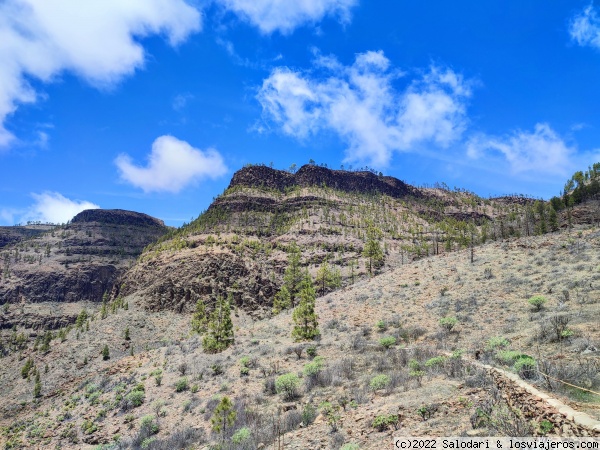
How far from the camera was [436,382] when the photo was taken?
1180cm

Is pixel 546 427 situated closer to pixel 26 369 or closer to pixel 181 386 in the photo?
pixel 181 386

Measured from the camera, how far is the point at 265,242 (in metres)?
141

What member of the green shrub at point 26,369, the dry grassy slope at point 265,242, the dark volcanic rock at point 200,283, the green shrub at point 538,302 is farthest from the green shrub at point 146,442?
the dark volcanic rock at point 200,283

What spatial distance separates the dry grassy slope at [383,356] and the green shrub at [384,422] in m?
0.20

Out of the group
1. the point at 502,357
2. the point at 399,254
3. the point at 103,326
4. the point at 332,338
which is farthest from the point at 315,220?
the point at 502,357

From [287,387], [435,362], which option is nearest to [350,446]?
[435,362]

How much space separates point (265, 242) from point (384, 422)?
133 m

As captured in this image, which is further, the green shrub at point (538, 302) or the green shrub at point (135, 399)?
the green shrub at point (135, 399)

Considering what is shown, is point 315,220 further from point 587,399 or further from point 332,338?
point 587,399

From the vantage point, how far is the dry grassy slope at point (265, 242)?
108 metres

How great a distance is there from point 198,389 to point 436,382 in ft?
53.7

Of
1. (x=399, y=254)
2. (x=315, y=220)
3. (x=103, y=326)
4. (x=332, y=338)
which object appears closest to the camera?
(x=332, y=338)

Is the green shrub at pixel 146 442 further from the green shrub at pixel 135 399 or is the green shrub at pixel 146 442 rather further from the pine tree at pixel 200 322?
the pine tree at pixel 200 322

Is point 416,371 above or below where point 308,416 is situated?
above
